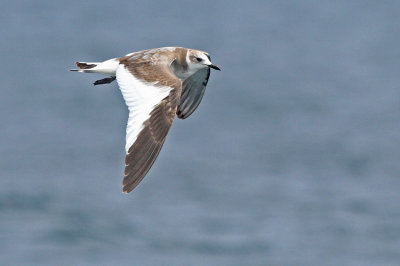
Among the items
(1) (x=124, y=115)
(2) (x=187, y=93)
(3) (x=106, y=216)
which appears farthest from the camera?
(1) (x=124, y=115)

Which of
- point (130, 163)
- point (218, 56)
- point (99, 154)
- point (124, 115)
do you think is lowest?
point (130, 163)

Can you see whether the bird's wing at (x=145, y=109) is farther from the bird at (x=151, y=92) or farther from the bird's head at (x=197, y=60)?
the bird's head at (x=197, y=60)

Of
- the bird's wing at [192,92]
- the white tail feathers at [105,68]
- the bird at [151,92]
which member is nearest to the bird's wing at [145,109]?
the bird at [151,92]

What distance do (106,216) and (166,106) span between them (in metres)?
16.3

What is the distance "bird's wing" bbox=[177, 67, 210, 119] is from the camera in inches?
746

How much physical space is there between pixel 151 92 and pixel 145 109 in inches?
19.3

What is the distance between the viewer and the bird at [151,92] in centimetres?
1534

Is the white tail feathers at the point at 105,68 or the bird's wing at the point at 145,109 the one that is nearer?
the bird's wing at the point at 145,109

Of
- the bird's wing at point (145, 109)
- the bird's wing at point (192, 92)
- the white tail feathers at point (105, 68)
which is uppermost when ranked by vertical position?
the bird's wing at point (192, 92)

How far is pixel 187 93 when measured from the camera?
19062 millimetres

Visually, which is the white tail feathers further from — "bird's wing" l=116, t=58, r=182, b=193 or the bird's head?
the bird's head

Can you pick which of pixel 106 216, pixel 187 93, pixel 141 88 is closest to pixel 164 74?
pixel 141 88

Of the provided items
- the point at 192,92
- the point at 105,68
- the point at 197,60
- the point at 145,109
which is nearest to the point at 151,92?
the point at 145,109

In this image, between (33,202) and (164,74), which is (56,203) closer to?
(33,202)
